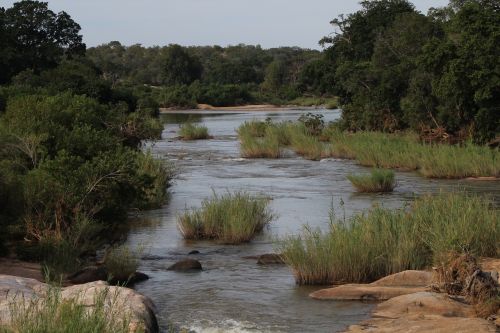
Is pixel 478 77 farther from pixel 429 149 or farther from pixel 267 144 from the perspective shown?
pixel 267 144

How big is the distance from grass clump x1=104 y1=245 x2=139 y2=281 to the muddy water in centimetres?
32

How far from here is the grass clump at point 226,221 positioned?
15922 millimetres

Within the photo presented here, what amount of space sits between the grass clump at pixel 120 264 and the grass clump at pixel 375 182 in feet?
38.3

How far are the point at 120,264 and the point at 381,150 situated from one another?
66.3 ft

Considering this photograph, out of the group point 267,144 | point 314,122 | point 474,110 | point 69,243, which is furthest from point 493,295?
point 314,122

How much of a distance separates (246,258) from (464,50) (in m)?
17.1

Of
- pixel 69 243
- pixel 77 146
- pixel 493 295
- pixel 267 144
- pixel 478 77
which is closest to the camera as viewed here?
pixel 493 295

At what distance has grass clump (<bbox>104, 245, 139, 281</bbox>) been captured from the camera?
40.6 feet

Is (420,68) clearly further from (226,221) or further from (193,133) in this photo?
(226,221)

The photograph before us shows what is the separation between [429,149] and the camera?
95.8 ft

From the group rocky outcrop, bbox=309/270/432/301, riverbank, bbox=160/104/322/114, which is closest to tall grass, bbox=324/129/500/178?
rocky outcrop, bbox=309/270/432/301

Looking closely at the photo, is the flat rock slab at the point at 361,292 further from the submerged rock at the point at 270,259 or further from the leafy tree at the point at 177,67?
the leafy tree at the point at 177,67

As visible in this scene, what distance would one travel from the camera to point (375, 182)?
924 inches

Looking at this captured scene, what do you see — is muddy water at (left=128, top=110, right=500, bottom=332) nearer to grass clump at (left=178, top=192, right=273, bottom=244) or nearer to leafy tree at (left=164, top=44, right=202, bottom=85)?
grass clump at (left=178, top=192, right=273, bottom=244)
